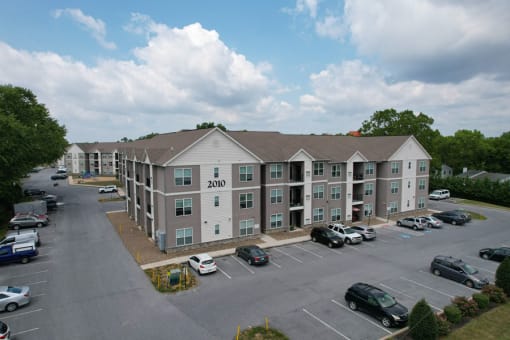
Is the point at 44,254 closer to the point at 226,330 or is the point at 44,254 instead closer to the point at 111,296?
the point at 111,296

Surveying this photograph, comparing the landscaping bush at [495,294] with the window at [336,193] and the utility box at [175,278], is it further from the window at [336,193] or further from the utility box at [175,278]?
the window at [336,193]

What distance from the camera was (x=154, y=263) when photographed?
90.5 feet

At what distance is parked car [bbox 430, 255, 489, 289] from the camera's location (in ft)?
75.4

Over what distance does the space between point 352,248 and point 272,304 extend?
15.3m

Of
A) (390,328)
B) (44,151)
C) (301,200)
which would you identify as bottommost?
(390,328)

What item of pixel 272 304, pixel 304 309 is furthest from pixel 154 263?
pixel 304 309

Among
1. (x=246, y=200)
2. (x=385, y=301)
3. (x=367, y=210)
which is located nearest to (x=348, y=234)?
(x=246, y=200)

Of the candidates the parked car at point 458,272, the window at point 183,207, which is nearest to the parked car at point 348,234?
the parked car at point 458,272

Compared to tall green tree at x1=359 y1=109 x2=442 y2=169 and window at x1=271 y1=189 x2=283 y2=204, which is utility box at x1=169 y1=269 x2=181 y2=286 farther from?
tall green tree at x1=359 y1=109 x2=442 y2=169

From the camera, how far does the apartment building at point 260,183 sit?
31000 millimetres

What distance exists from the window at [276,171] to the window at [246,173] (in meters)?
3.39

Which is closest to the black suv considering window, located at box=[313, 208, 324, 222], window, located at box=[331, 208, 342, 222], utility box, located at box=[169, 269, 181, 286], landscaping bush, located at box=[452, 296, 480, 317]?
landscaping bush, located at box=[452, 296, 480, 317]

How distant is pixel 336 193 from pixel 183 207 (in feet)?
71.0

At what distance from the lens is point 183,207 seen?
3075 centimetres
